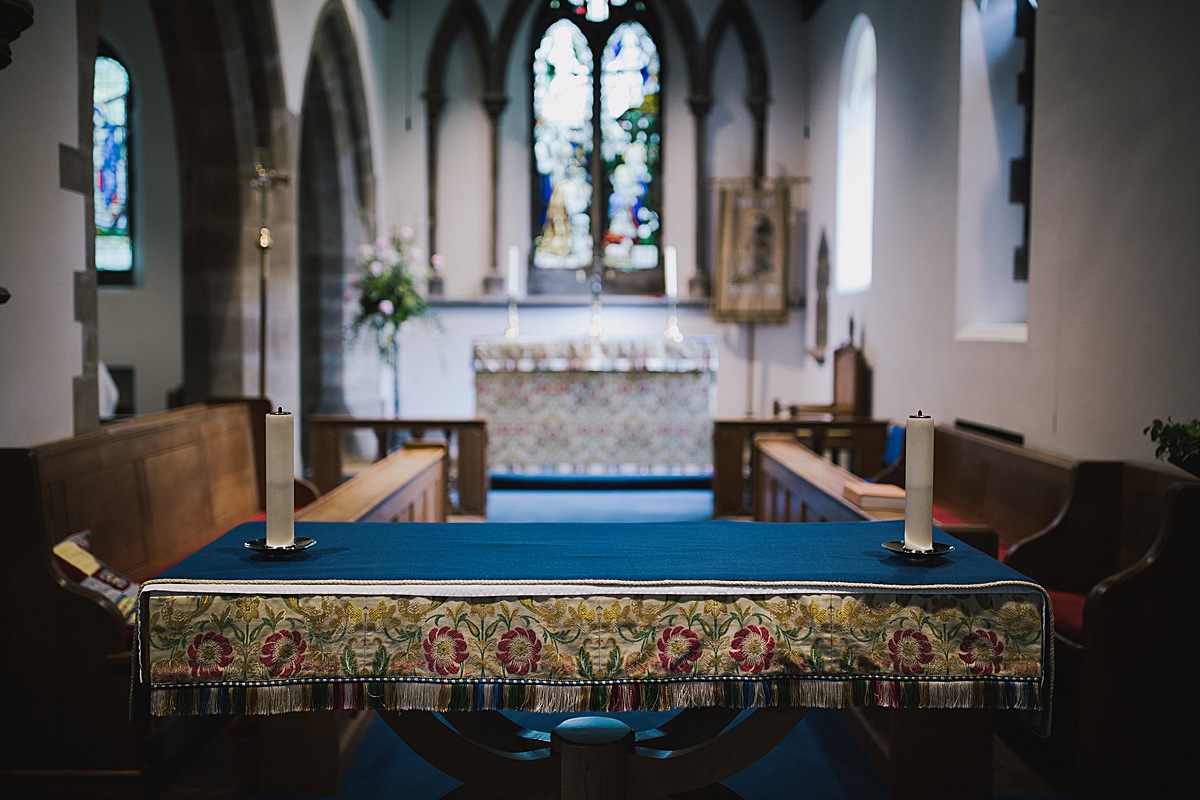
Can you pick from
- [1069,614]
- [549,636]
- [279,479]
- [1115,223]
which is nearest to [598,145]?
[1115,223]

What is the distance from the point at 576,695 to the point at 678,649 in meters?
0.19

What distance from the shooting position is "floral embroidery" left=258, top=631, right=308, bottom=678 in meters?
1.68

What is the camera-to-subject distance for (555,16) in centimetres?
905

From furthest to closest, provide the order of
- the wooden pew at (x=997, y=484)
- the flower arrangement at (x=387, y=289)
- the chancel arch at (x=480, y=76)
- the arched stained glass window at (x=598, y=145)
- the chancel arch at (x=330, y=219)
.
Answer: the arched stained glass window at (x=598, y=145)
the chancel arch at (x=480, y=76)
the chancel arch at (x=330, y=219)
the flower arrangement at (x=387, y=289)
the wooden pew at (x=997, y=484)

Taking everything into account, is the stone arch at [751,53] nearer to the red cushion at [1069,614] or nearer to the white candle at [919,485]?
the red cushion at [1069,614]

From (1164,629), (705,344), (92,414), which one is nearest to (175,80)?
(92,414)

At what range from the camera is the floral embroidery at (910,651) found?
169 cm

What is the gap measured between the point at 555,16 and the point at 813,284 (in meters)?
3.35

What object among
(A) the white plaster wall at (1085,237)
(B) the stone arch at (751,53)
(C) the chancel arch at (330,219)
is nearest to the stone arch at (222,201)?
(C) the chancel arch at (330,219)

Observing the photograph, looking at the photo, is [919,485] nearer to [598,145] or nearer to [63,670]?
[63,670]

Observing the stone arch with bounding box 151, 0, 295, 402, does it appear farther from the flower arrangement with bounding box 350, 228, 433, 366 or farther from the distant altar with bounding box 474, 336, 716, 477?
the distant altar with bounding box 474, 336, 716, 477

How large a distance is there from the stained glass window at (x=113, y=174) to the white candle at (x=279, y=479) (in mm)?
8079

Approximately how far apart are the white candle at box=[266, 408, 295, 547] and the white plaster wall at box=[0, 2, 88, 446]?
159cm

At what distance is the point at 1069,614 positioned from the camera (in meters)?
2.85
